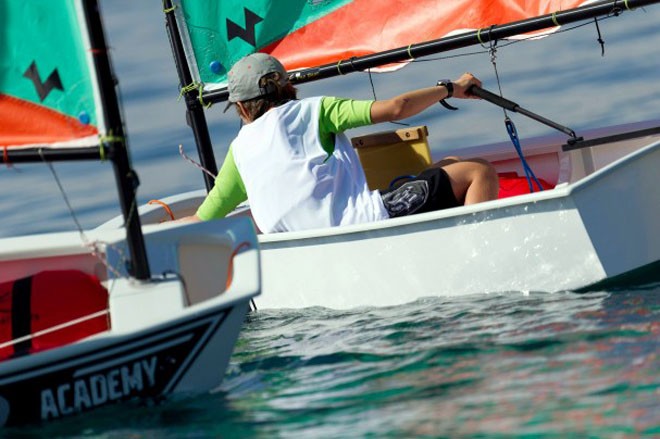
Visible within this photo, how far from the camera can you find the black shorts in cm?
581

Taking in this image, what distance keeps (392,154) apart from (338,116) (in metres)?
0.89

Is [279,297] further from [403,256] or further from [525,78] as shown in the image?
[525,78]

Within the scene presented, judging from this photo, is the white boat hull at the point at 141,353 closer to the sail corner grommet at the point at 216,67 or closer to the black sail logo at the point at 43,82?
the black sail logo at the point at 43,82

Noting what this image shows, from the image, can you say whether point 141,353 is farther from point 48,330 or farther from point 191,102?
point 191,102

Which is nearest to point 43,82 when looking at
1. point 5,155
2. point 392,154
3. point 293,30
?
point 5,155

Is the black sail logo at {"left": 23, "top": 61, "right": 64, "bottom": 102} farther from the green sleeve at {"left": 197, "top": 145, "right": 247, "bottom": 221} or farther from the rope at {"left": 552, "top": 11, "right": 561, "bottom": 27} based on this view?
the rope at {"left": 552, "top": 11, "right": 561, "bottom": 27}

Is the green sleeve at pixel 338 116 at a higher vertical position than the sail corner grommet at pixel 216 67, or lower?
lower

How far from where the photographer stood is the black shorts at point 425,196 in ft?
19.1

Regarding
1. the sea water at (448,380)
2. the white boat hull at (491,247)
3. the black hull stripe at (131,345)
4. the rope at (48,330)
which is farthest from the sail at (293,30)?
the black hull stripe at (131,345)

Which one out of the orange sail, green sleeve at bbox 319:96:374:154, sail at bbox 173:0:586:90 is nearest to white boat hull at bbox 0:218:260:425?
the orange sail

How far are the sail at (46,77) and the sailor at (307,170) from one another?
3.59 ft

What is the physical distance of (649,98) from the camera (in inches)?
436

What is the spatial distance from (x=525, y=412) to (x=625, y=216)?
5.80 ft

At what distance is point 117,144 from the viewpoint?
4.51m
